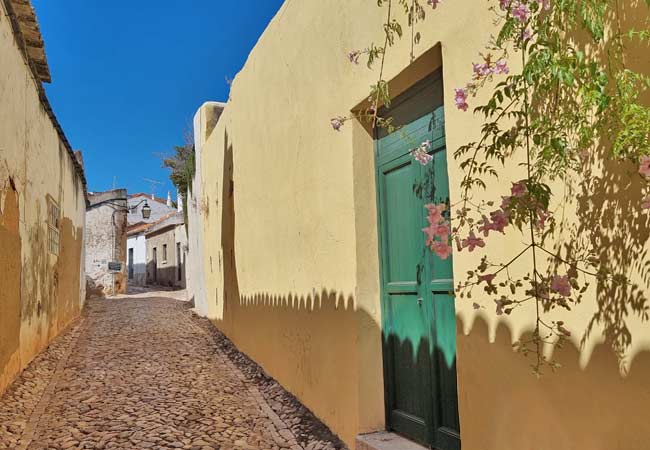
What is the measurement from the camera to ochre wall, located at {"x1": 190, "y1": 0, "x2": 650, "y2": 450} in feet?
6.34

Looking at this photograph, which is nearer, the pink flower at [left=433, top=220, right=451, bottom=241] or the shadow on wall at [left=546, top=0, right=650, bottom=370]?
the shadow on wall at [left=546, top=0, right=650, bottom=370]

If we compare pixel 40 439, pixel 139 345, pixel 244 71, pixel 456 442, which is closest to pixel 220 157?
pixel 244 71

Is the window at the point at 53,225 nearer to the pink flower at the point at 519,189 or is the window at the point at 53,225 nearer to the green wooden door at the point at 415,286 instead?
the green wooden door at the point at 415,286

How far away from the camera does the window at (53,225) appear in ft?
27.7

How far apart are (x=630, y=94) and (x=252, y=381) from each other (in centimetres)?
551

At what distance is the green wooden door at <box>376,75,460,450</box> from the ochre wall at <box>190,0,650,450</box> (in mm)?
123

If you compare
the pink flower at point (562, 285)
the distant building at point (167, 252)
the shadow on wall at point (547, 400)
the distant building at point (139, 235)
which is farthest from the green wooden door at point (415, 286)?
the distant building at point (139, 235)

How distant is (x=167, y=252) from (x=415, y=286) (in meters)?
26.3

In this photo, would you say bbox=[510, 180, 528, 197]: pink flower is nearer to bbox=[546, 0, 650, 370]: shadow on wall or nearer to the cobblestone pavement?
bbox=[546, 0, 650, 370]: shadow on wall

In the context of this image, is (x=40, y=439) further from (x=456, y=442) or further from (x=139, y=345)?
(x=139, y=345)

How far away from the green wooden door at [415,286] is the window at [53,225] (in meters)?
6.52

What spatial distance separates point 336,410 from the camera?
424 centimetres

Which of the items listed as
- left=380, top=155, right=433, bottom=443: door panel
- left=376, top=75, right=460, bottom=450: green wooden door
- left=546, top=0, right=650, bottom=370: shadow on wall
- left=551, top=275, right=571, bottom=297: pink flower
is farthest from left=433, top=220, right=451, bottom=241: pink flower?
left=380, top=155, right=433, bottom=443: door panel

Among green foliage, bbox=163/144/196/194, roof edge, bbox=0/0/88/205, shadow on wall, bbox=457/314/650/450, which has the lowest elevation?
shadow on wall, bbox=457/314/650/450
